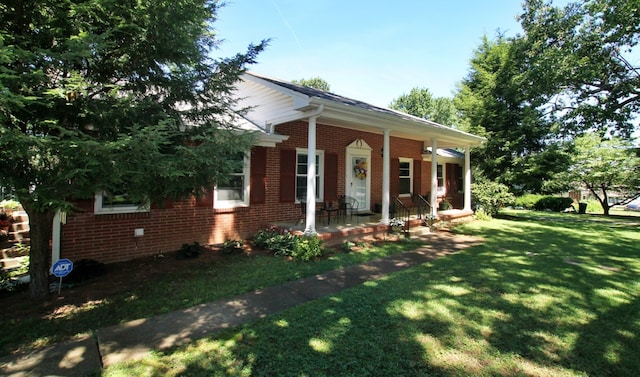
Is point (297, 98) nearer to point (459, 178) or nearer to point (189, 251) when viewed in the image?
point (189, 251)

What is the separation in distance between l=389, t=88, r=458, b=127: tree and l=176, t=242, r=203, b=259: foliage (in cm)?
3679

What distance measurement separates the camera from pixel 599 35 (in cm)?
1343

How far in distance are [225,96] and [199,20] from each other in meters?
1.16

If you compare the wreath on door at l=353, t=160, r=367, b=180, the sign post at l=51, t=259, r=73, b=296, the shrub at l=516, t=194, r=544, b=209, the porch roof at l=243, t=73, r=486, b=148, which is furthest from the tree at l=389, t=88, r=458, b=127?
the sign post at l=51, t=259, r=73, b=296

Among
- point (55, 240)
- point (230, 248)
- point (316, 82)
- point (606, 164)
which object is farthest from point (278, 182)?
point (316, 82)

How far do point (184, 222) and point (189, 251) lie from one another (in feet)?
2.84

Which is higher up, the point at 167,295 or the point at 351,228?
the point at 351,228

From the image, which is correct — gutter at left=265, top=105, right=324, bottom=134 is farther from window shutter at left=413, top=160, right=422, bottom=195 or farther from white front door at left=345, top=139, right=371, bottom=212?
window shutter at left=413, top=160, right=422, bottom=195

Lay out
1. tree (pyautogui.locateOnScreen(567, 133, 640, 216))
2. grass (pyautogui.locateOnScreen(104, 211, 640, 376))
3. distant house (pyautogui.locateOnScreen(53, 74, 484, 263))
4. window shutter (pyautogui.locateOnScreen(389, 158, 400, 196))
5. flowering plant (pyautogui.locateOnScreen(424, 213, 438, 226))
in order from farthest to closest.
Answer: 1. tree (pyautogui.locateOnScreen(567, 133, 640, 216))
2. window shutter (pyautogui.locateOnScreen(389, 158, 400, 196))
3. flowering plant (pyautogui.locateOnScreen(424, 213, 438, 226))
4. distant house (pyautogui.locateOnScreen(53, 74, 484, 263))
5. grass (pyautogui.locateOnScreen(104, 211, 640, 376))

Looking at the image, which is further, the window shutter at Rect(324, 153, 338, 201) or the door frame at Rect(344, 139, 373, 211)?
the door frame at Rect(344, 139, 373, 211)

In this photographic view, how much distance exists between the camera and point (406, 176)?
1320 cm

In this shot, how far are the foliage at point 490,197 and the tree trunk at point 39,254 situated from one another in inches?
569

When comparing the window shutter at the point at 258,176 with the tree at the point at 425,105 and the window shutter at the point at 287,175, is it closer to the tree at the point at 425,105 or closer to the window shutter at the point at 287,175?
the window shutter at the point at 287,175

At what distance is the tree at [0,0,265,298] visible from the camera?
294 cm
